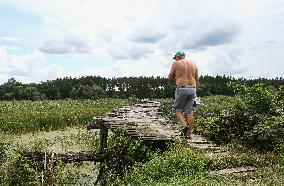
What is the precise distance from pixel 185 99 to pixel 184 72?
1.79 ft

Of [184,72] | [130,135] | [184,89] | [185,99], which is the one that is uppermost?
[184,72]

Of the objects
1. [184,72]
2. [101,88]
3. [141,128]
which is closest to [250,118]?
[184,72]

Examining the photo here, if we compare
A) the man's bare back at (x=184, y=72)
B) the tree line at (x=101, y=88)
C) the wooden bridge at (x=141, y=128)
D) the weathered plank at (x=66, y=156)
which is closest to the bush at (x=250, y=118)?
the wooden bridge at (x=141, y=128)

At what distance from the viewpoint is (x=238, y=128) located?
31.9 feet

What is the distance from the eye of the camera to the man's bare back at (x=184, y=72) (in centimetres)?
963

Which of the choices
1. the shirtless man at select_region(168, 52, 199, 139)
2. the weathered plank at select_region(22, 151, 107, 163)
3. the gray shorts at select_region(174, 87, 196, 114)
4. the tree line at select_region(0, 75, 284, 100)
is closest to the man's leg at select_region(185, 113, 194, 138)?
the shirtless man at select_region(168, 52, 199, 139)

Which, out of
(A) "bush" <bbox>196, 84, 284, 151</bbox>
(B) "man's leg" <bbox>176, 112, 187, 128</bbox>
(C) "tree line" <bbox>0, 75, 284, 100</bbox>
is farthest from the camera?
(C) "tree line" <bbox>0, 75, 284, 100</bbox>

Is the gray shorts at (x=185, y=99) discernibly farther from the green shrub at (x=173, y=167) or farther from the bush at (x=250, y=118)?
the green shrub at (x=173, y=167)

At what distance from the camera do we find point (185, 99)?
9.64 meters

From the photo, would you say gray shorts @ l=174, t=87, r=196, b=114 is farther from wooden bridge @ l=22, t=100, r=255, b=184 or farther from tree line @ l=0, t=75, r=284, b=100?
tree line @ l=0, t=75, r=284, b=100

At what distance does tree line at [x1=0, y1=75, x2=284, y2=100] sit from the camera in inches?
2450

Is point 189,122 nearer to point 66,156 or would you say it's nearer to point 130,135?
point 130,135

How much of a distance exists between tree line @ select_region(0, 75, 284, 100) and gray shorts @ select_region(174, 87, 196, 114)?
4560 centimetres

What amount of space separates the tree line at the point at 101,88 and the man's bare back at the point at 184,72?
149 ft
